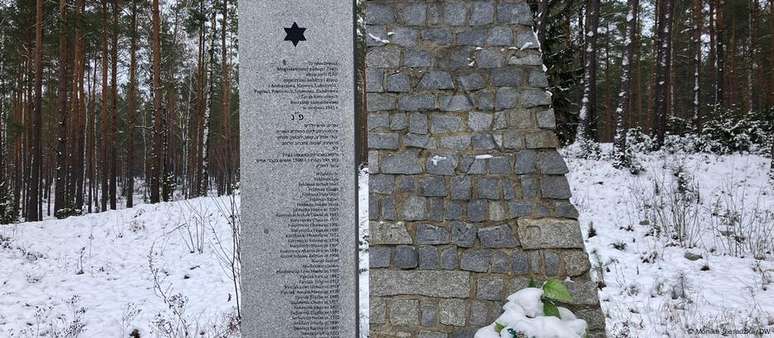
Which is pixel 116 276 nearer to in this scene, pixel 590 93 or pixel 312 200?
pixel 312 200

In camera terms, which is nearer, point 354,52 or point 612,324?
point 354,52

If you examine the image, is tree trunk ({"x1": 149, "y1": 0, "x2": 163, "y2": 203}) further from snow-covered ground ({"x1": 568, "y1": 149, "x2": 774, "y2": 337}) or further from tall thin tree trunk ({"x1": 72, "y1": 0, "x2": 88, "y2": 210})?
snow-covered ground ({"x1": 568, "y1": 149, "x2": 774, "y2": 337})

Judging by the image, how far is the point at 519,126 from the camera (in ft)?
11.7

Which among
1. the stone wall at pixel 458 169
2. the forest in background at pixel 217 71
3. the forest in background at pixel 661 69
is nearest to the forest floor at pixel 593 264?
the stone wall at pixel 458 169

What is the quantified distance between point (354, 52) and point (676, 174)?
8306mm

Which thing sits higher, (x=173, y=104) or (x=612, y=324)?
(x=173, y=104)

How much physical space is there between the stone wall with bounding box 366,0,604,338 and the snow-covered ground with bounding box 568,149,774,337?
170 centimetres

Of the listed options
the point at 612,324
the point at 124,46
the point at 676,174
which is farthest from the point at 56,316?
the point at 124,46

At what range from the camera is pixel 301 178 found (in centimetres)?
353

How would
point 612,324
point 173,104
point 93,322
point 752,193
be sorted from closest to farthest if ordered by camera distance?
1. point 612,324
2. point 93,322
3. point 752,193
4. point 173,104

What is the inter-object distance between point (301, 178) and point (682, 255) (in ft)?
17.9

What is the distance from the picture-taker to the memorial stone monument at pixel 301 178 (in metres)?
3.52

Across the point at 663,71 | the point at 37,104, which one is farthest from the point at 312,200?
the point at 663,71

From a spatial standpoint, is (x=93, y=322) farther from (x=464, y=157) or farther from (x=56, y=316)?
(x=464, y=157)
